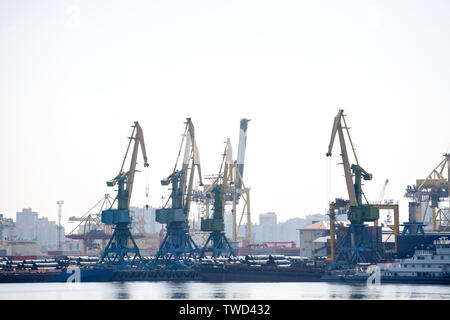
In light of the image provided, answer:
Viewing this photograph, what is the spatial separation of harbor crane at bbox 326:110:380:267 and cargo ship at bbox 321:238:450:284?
34.2 feet

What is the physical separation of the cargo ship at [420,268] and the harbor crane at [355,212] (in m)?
10.4

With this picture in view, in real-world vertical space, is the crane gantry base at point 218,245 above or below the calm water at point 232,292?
above

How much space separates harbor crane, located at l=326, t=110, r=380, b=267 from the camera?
158 m

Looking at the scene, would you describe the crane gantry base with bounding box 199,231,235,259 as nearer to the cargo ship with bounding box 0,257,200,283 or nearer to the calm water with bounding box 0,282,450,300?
the cargo ship with bounding box 0,257,200,283

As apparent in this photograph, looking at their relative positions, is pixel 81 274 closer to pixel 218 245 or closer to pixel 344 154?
pixel 218 245

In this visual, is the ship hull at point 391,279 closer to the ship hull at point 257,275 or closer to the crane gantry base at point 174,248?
the ship hull at point 257,275

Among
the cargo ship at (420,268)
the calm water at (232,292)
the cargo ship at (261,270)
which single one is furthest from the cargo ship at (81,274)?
the cargo ship at (420,268)

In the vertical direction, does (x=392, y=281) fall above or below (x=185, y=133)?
below

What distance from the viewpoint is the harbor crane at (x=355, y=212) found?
518 ft
